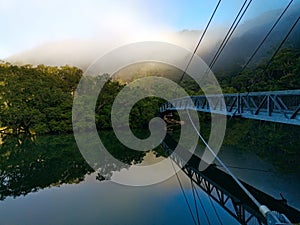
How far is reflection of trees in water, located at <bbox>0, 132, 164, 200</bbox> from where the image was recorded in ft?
27.7

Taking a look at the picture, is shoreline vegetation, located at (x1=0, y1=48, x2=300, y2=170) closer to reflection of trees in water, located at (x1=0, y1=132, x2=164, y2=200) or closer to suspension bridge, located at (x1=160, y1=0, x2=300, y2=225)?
reflection of trees in water, located at (x1=0, y1=132, x2=164, y2=200)

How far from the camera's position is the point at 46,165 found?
422 inches

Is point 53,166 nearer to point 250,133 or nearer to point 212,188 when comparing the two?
point 212,188

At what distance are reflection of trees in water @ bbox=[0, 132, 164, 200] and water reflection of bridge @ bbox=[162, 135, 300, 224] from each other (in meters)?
2.79

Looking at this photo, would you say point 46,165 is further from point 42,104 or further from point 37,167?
point 42,104

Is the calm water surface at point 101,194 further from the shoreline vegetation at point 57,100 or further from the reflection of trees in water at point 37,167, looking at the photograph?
the shoreline vegetation at point 57,100

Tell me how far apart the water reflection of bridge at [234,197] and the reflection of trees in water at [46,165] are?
2794 mm

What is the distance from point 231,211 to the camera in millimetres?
5266

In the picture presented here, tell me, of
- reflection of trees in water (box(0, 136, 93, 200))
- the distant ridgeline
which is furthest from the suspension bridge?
the distant ridgeline

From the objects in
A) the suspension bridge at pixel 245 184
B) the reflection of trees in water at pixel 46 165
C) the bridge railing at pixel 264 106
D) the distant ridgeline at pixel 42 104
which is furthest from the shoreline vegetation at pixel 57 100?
the suspension bridge at pixel 245 184

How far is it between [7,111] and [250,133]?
1471cm

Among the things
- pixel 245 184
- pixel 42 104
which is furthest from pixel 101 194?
pixel 42 104

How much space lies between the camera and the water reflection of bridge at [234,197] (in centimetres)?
493

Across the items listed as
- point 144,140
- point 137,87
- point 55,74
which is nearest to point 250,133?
point 144,140
